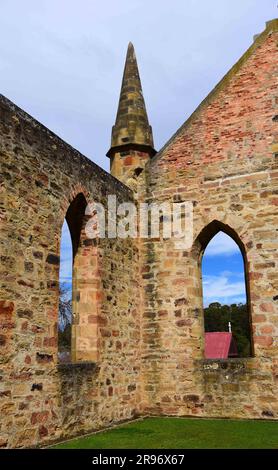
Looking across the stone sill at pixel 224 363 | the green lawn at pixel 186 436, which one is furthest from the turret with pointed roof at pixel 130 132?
the green lawn at pixel 186 436

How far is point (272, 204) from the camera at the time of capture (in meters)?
9.08

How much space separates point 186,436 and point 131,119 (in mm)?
6787

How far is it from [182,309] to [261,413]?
2274mm

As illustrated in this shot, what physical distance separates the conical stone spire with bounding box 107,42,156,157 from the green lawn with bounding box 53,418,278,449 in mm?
5653

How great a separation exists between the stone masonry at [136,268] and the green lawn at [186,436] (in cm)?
41

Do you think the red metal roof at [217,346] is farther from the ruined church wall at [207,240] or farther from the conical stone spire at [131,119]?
the conical stone spire at [131,119]

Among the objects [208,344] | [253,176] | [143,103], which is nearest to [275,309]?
[253,176]

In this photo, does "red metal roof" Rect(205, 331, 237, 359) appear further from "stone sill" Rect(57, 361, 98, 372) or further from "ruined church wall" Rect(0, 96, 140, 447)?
"stone sill" Rect(57, 361, 98, 372)

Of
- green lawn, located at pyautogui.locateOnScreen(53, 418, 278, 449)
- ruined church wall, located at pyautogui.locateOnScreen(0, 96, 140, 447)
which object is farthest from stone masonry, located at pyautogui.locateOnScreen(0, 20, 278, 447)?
green lawn, located at pyautogui.locateOnScreen(53, 418, 278, 449)

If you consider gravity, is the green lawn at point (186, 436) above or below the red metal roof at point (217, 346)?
below

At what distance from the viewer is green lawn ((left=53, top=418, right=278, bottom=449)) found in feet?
20.6

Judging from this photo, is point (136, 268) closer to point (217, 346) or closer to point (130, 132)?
point (130, 132)

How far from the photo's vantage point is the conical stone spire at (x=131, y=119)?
10680 mm

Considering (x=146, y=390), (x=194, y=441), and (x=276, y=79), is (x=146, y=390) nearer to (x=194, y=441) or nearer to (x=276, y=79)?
(x=194, y=441)
